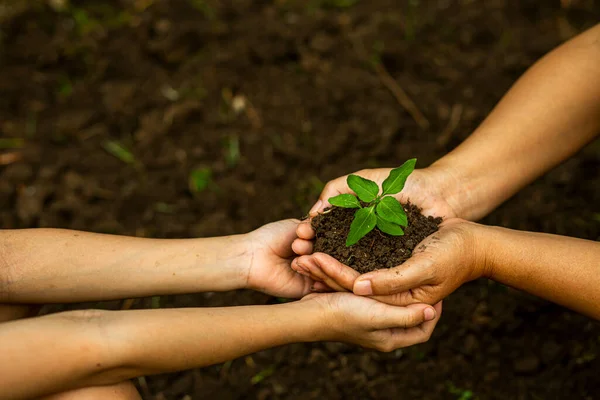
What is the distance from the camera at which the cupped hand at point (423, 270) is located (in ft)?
6.82

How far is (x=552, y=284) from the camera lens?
2.10 metres

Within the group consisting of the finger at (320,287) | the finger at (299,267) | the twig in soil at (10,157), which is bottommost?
the finger at (320,287)

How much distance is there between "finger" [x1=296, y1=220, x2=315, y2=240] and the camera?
2.30m

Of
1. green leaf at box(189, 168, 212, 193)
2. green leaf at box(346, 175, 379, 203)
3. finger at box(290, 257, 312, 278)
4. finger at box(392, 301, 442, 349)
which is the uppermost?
green leaf at box(346, 175, 379, 203)

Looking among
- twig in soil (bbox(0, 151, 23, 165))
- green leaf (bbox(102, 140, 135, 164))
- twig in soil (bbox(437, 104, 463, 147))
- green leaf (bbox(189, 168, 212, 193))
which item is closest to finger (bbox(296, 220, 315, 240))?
green leaf (bbox(189, 168, 212, 193))

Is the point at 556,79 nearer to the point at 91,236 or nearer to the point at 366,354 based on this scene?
the point at 366,354

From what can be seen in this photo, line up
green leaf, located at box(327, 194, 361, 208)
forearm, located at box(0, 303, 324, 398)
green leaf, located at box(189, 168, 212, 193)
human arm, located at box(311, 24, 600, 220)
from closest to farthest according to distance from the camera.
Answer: forearm, located at box(0, 303, 324, 398) → green leaf, located at box(327, 194, 361, 208) → human arm, located at box(311, 24, 600, 220) → green leaf, located at box(189, 168, 212, 193)

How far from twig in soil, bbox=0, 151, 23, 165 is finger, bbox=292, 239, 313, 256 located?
6.44 feet

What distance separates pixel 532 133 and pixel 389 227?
0.73 m

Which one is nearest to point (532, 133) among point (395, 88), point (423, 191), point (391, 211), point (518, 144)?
point (518, 144)

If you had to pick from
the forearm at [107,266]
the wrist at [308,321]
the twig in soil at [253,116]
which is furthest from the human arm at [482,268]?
the twig in soil at [253,116]

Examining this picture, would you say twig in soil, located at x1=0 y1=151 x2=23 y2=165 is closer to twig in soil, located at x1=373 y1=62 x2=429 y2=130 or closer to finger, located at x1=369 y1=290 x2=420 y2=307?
twig in soil, located at x1=373 y1=62 x2=429 y2=130

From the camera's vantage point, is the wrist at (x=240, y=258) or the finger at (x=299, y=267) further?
the wrist at (x=240, y=258)

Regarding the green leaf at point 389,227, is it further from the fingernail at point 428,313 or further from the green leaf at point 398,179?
the fingernail at point 428,313
